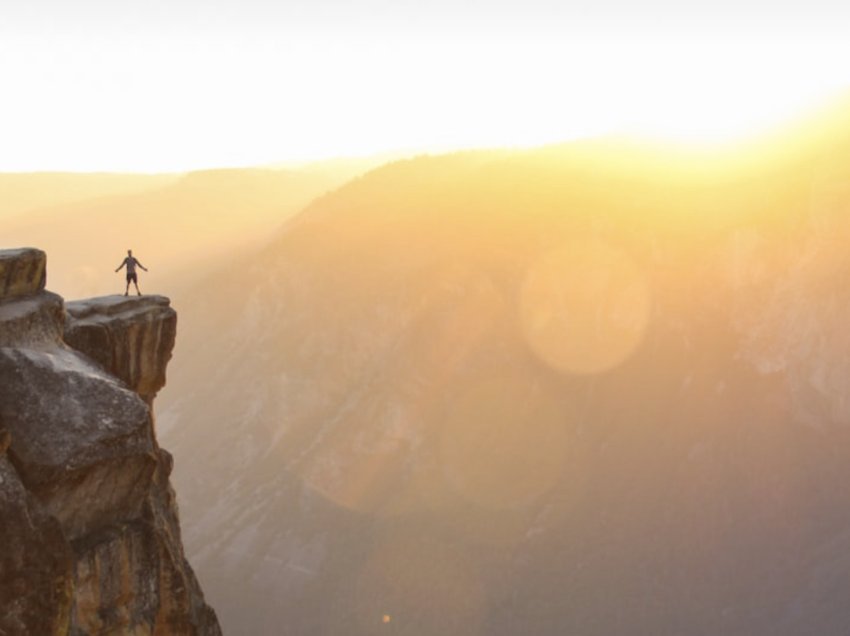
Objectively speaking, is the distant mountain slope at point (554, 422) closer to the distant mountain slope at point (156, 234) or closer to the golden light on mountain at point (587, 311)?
the golden light on mountain at point (587, 311)

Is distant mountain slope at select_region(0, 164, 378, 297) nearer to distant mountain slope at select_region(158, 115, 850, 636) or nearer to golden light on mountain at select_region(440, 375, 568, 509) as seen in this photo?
distant mountain slope at select_region(158, 115, 850, 636)

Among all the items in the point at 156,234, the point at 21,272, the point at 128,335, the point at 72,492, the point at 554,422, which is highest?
the point at 21,272

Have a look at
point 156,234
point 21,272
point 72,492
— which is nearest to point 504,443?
point 21,272

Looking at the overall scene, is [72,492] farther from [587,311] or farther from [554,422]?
[587,311]

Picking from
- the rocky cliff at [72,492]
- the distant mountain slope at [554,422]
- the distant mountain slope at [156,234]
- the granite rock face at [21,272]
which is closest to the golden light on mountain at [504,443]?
the distant mountain slope at [554,422]

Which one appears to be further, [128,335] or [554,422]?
[554,422]

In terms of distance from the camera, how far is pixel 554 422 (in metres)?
67.1

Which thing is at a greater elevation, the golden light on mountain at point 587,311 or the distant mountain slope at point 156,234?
the golden light on mountain at point 587,311

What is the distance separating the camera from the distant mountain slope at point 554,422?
57.6 m

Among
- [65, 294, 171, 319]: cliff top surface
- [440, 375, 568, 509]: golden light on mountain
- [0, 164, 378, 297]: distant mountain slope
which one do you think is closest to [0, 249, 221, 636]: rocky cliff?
[65, 294, 171, 319]: cliff top surface

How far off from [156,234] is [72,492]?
163 m

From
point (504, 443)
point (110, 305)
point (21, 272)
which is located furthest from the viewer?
point (504, 443)

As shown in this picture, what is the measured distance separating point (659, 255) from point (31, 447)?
6356 centimetres

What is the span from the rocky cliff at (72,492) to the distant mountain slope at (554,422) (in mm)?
43089
